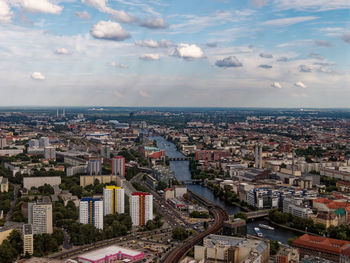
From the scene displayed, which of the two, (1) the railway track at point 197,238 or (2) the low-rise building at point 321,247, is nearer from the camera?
(2) the low-rise building at point 321,247

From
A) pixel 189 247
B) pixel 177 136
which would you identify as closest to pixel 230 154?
pixel 177 136

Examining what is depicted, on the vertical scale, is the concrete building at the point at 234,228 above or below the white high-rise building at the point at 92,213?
below

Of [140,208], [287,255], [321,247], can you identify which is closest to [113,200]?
[140,208]

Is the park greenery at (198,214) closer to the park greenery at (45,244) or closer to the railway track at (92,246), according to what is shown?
the railway track at (92,246)

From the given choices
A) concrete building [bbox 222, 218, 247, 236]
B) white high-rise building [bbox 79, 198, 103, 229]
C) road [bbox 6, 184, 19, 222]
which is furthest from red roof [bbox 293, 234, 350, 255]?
road [bbox 6, 184, 19, 222]

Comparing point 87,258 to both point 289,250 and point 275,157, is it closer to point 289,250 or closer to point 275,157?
point 289,250

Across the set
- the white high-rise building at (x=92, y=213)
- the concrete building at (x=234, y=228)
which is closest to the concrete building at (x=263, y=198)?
the concrete building at (x=234, y=228)

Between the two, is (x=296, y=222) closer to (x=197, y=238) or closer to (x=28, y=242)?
(x=197, y=238)
